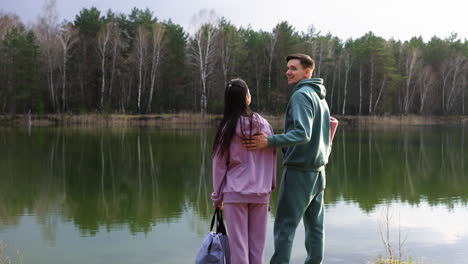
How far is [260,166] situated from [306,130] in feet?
1.33

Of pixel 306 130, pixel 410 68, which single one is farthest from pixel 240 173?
pixel 410 68

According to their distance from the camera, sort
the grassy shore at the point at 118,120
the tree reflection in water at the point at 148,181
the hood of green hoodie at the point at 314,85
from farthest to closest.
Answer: the grassy shore at the point at 118,120 → the tree reflection in water at the point at 148,181 → the hood of green hoodie at the point at 314,85

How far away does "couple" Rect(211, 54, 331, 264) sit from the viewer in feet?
11.4

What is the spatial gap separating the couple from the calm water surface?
1539mm

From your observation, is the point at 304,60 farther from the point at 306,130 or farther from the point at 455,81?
the point at 455,81

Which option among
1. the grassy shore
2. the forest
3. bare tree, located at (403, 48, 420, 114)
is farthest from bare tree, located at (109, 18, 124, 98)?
bare tree, located at (403, 48, 420, 114)

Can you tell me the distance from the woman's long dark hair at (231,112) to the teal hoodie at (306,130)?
0.91ft

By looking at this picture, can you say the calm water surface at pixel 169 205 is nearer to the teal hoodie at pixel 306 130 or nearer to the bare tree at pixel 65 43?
the teal hoodie at pixel 306 130

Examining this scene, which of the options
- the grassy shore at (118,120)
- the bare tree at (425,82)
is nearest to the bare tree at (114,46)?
the grassy shore at (118,120)

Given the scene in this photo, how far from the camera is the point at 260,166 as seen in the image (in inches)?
139

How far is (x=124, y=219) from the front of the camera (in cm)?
771

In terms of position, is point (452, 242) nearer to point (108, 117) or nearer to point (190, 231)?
point (190, 231)

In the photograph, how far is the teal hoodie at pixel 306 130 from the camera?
3416mm

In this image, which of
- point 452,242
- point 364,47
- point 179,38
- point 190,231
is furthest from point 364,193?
point 364,47
